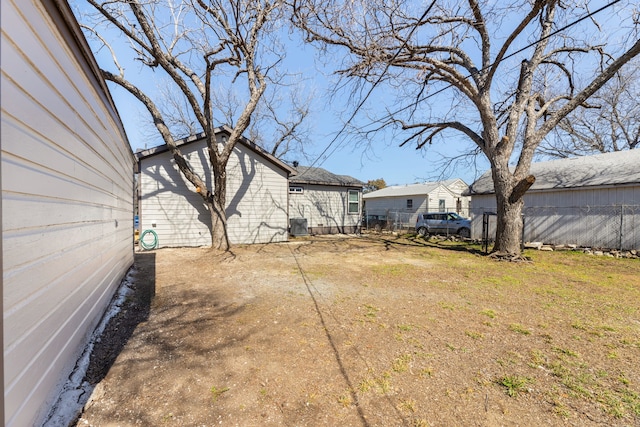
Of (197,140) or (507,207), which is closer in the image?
(507,207)

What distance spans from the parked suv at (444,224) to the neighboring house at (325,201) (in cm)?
395

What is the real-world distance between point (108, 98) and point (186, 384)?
12.3 feet

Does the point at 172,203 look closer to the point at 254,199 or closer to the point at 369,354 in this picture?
the point at 254,199

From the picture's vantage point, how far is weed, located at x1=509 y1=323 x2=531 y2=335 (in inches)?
136

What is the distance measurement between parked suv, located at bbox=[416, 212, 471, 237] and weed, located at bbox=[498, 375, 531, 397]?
1327 cm

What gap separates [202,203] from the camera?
10.5 meters

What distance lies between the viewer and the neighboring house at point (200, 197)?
983cm

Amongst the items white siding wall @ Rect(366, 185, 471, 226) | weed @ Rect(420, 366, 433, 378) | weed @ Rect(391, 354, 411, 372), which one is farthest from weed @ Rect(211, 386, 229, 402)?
white siding wall @ Rect(366, 185, 471, 226)

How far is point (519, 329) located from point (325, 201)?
1257cm

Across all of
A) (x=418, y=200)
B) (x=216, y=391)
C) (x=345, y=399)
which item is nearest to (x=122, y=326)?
(x=216, y=391)

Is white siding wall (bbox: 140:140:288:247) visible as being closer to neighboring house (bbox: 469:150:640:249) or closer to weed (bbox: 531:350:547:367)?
weed (bbox: 531:350:547:367)

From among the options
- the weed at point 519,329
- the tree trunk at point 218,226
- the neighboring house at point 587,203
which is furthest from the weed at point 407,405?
the neighboring house at point 587,203

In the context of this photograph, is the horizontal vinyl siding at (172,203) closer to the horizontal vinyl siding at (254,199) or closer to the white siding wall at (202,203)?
the white siding wall at (202,203)

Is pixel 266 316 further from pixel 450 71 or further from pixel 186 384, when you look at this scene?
pixel 450 71
